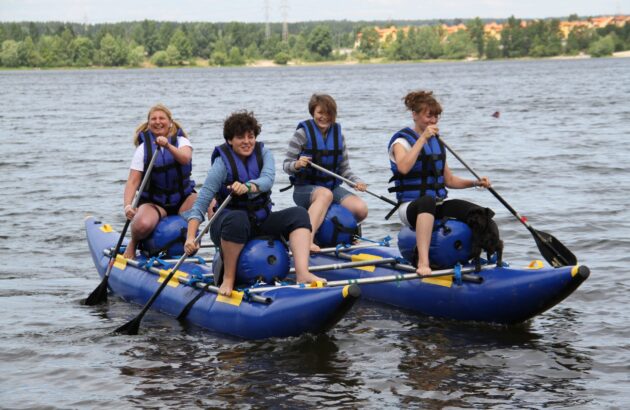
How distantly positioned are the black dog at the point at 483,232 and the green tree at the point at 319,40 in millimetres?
177204

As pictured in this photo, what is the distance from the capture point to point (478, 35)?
179 metres

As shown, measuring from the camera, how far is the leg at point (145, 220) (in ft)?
31.7

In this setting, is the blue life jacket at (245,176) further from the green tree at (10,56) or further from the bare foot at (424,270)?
the green tree at (10,56)

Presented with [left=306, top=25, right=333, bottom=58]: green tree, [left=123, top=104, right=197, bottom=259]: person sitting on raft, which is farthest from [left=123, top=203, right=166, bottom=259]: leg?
[left=306, top=25, right=333, bottom=58]: green tree

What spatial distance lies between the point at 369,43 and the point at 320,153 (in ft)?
599

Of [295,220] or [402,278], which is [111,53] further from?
[402,278]

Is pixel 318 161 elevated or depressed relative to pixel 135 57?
elevated

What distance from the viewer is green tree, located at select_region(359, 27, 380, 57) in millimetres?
189000

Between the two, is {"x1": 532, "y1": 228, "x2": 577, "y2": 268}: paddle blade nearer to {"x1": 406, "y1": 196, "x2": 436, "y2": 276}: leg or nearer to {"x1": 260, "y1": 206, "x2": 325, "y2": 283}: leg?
{"x1": 406, "y1": 196, "x2": 436, "y2": 276}: leg

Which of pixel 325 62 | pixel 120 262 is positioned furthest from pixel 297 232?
pixel 325 62

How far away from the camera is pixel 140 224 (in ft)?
31.7

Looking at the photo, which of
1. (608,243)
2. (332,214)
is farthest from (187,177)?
(608,243)

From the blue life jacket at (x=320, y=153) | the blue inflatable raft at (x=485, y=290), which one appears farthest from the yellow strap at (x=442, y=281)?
the blue life jacket at (x=320, y=153)

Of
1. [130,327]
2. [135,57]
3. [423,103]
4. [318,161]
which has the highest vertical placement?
[423,103]
